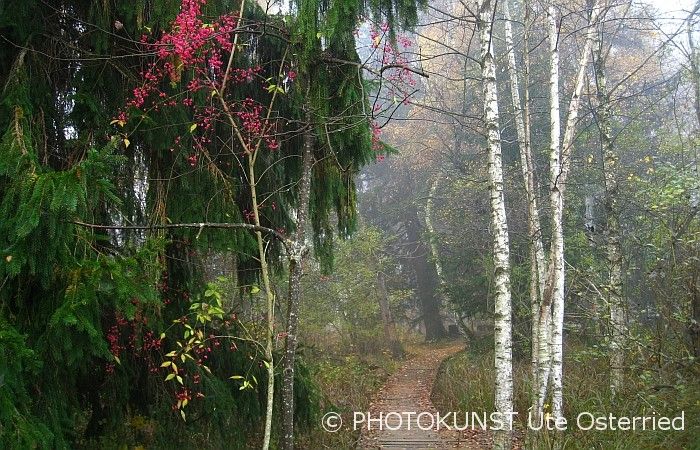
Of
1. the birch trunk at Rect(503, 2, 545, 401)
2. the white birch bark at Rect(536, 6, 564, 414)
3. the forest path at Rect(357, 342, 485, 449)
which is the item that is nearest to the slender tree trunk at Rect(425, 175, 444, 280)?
the forest path at Rect(357, 342, 485, 449)

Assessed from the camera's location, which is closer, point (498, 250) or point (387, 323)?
point (498, 250)

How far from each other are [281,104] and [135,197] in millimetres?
1575

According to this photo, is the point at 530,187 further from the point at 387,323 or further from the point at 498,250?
the point at 387,323

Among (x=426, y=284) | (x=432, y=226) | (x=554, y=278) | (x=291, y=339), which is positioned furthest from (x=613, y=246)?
(x=426, y=284)

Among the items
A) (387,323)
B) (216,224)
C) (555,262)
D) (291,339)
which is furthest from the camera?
(387,323)

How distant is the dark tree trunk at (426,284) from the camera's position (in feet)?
76.9

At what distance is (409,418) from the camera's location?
9.66 meters

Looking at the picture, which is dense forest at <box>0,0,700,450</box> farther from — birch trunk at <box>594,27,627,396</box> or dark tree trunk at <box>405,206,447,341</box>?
dark tree trunk at <box>405,206,447,341</box>

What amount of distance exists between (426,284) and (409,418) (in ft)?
49.8

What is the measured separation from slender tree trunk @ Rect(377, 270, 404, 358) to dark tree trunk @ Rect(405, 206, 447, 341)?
3701 millimetres

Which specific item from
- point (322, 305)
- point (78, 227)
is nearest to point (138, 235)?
point (78, 227)

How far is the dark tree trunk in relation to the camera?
23438 mm

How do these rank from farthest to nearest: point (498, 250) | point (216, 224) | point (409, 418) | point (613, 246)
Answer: point (409, 418)
point (613, 246)
point (498, 250)
point (216, 224)

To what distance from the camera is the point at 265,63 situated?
447cm
